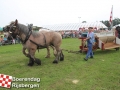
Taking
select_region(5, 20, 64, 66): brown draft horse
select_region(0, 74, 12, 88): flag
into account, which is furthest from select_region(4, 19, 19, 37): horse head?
select_region(0, 74, 12, 88): flag

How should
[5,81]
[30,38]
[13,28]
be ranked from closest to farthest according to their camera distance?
[5,81], [13,28], [30,38]

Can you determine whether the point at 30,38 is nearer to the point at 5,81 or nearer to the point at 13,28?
→ the point at 13,28

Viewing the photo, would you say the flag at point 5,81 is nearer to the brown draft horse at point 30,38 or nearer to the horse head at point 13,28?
the brown draft horse at point 30,38

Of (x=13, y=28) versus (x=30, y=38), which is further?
(x=30, y=38)

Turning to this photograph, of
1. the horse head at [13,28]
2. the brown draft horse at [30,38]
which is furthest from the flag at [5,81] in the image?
the horse head at [13,28]

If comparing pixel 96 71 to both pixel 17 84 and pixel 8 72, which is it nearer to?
pixel 17 84

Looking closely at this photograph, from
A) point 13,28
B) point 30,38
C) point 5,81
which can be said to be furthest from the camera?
point 30,38

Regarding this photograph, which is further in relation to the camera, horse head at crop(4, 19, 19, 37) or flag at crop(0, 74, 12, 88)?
horse head at crop(4, 19, 19, 37)

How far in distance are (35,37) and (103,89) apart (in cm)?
352

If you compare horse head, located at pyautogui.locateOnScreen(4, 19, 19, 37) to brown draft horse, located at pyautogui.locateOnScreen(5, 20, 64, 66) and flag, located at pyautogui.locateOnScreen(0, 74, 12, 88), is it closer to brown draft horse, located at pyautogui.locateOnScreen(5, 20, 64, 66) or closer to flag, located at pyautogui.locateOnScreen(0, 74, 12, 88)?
brown draft horse, located at pyautogui.locateOnScreen(5, 20, 64, 66)

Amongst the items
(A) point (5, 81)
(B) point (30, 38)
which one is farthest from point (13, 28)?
(A) point (5, 81)

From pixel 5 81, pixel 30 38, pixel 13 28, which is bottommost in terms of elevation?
pixel 5 81

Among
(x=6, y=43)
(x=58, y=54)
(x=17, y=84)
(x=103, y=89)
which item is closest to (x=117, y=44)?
Result: (x=58, y=54)

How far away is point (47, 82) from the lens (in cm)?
475
